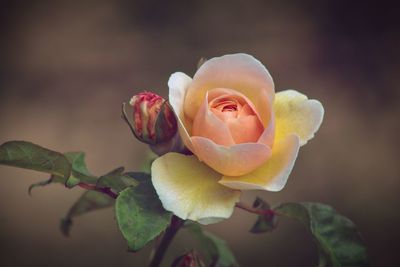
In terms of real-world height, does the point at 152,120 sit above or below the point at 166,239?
above

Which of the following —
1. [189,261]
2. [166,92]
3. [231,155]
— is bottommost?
[166,92]

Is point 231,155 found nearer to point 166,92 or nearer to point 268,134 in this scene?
point 268,134

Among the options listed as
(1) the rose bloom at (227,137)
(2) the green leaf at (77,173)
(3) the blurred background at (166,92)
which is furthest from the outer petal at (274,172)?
(3) the blurred background at (166,92)

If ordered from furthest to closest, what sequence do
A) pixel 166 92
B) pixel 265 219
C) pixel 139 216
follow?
pixel 166 92
pixel 265 219
pixel 139 216

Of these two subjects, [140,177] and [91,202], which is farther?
[91,202]

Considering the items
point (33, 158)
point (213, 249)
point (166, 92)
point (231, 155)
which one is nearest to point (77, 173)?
point (33, 158)

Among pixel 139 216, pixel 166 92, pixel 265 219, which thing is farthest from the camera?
pixel 166 92

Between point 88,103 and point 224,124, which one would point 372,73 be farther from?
point 224,124

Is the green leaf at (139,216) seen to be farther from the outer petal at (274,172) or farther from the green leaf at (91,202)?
the green leaf at (91,202)
